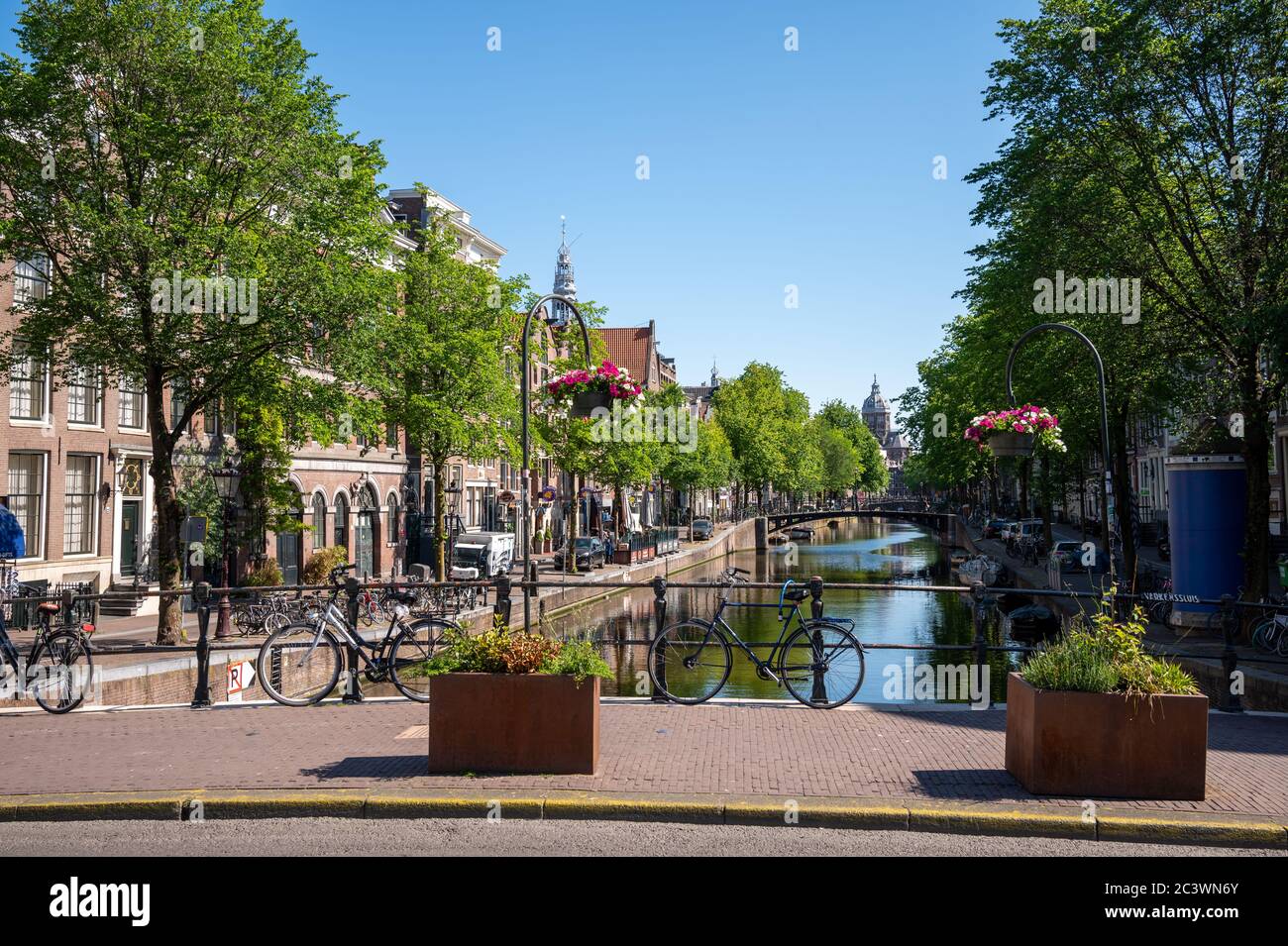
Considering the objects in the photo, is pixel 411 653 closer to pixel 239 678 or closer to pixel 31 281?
pixel 239 678

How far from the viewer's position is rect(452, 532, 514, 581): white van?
3506 centimetres

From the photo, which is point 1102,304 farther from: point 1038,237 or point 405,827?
point 405,827

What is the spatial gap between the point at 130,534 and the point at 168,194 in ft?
39.1

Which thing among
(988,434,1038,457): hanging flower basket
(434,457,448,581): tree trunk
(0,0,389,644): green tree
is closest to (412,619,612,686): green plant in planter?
(988,434,1038,457): hanging flower basket

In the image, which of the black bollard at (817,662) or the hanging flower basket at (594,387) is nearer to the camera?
the black bollard at (817,662)

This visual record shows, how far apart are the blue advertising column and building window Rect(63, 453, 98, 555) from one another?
26292 mm

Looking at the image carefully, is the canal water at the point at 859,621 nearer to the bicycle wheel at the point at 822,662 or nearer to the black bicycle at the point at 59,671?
the bicycle wheel at the point at 822,662

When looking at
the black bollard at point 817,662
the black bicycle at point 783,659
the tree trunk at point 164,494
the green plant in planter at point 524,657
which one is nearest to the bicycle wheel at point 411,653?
the black bicycle at point 783,659

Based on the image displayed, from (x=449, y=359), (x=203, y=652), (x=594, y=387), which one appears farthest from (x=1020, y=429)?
(x=449, y=359)

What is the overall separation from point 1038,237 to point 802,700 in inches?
625

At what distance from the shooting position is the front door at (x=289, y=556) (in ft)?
110

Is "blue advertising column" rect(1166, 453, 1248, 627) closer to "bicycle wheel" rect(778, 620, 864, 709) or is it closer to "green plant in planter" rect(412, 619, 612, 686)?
"bicycle wheel" rect(778, 620, 864, 709)

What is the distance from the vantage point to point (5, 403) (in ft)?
76.6

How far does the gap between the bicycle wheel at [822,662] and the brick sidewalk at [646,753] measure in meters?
0.43
